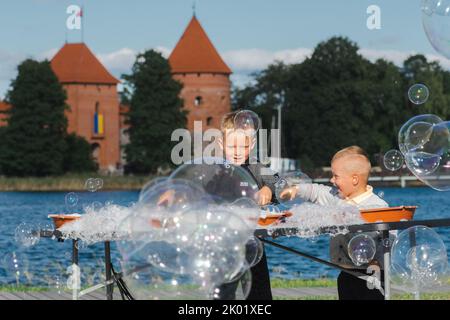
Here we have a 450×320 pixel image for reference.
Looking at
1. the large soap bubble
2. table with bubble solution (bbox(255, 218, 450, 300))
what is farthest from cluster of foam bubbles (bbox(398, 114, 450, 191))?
the large soap bubble

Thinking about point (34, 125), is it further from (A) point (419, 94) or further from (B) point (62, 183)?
(A) point (419, 94)

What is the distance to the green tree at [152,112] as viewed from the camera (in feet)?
214

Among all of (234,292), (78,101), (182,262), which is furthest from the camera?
(78,101)

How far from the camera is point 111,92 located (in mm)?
76375

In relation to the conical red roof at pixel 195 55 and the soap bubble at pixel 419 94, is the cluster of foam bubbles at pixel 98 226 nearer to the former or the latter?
the soap bubble at pixel 419 94

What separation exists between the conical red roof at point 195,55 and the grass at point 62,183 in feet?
67.7

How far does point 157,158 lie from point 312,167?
1024cm

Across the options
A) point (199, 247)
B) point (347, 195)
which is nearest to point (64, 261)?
point (347, 195)

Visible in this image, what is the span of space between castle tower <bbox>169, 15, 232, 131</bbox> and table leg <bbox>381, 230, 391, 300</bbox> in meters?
70.0

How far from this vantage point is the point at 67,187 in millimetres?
55719

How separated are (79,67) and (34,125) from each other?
14704 mm

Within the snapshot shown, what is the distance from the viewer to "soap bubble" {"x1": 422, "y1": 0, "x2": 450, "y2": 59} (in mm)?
6547
